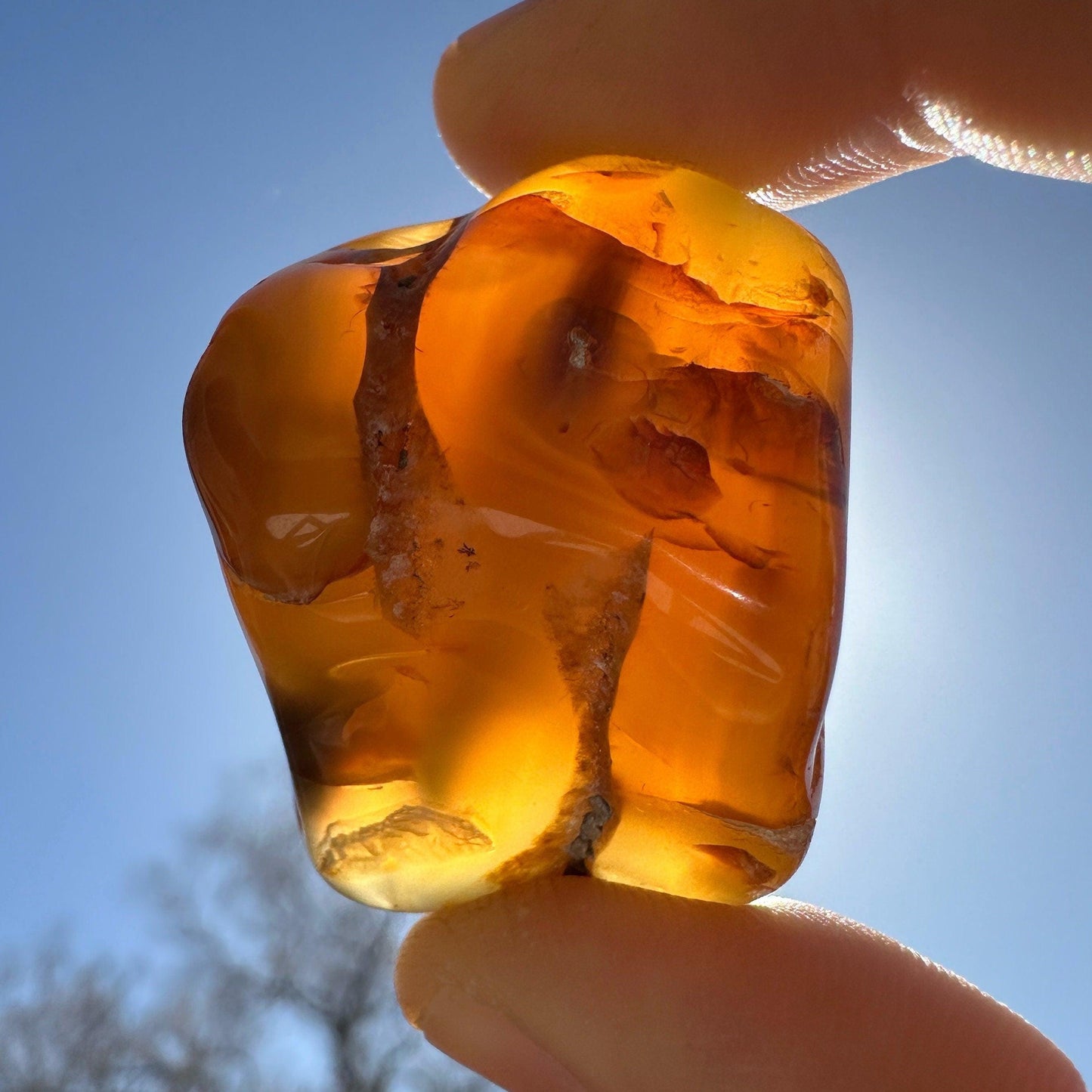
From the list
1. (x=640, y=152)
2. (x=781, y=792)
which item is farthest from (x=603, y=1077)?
(x=640, y=152)

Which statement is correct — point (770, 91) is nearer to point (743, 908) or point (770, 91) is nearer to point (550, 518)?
Result: point (550, 518)

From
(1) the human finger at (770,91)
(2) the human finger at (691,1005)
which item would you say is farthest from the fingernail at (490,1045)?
(1) the human finger at (770,91)

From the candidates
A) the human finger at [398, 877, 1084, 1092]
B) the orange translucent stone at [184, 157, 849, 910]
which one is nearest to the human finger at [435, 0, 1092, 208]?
the orange translucent stone at [184, 157, 849, 910]

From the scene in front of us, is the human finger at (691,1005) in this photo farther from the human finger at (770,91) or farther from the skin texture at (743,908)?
the human finger at (770,91)

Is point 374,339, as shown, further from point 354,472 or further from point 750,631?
point 750,631

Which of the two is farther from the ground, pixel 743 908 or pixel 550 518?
pixel 550 518

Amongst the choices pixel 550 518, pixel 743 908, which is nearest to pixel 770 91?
pixel 550 518

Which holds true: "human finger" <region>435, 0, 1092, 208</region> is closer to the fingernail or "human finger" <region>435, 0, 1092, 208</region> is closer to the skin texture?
the skin texture
